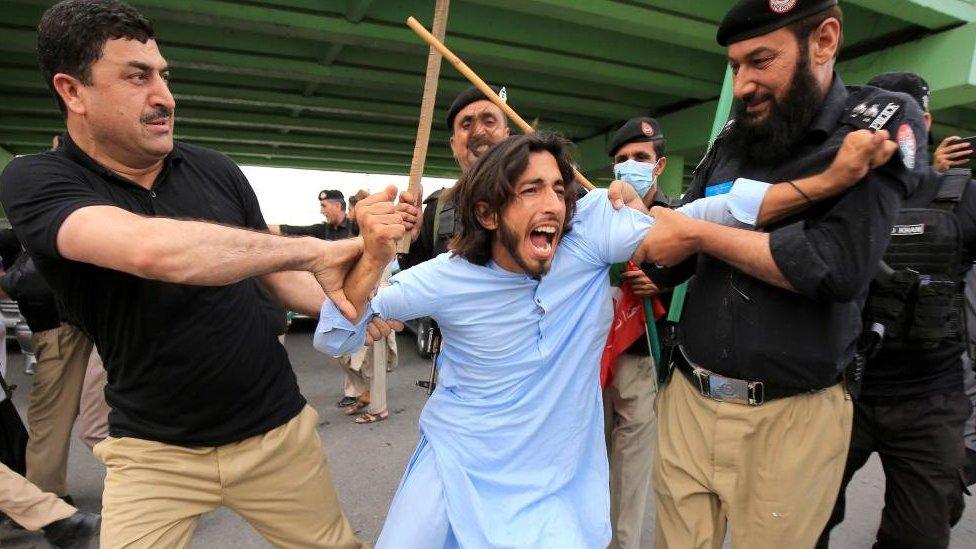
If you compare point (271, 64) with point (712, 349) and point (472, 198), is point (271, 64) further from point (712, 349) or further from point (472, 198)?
point (712, 349)

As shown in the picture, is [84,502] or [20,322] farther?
[20,322]

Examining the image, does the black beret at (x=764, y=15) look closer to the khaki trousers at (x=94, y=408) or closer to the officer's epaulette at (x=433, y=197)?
the officer's epaulette at (x=433, y=197)

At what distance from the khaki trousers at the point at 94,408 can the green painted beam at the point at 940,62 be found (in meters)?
7.91

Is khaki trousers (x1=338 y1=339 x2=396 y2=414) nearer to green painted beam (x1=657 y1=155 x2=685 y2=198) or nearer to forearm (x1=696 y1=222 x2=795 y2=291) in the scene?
forearm (x1=696 y1=222 x2=795 y2=291)

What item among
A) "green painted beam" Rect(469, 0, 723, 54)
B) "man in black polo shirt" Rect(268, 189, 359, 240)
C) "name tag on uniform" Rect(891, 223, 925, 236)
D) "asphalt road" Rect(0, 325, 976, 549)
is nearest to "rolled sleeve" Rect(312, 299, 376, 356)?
"asphalt road" Rect(0, 325, 976, 549)

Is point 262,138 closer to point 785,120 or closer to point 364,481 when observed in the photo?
point 364,481

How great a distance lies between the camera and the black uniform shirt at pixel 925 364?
2.26 meters

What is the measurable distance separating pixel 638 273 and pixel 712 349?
530 mm

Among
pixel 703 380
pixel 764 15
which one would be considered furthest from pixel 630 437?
pixel 764 15

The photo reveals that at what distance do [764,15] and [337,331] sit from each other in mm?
1453

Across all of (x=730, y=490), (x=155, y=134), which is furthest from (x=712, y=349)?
(x=155, y=134)

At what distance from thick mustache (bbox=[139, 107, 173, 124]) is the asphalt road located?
2.36 meters

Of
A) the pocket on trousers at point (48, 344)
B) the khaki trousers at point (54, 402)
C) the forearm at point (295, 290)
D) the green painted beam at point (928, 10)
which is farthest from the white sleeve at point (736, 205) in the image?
the green painted beam at point (928, 10)

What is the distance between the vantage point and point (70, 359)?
3.44 meters
